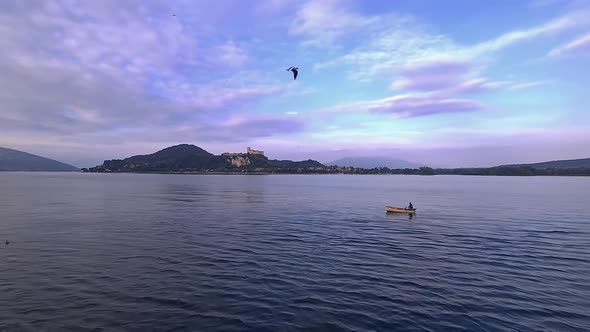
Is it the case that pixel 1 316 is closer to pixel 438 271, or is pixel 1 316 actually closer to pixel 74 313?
pixel 74 313

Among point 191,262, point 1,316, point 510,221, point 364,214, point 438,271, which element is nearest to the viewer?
point 1,316

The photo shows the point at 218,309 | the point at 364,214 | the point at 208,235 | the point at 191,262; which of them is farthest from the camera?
the point at 364,214

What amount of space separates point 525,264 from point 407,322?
55.4 ft

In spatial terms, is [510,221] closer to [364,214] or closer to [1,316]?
[364,214]

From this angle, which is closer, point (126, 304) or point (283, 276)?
point (126, 304)

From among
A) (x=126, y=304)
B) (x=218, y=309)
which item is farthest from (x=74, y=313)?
(x=218, y=309)

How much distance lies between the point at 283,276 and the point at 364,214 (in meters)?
39.6

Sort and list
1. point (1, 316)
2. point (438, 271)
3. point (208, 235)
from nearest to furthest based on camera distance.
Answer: point (1, 316)
point (438, 271)
point (208, 235)

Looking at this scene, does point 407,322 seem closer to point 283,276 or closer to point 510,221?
point 283,276

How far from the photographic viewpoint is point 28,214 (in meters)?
54.1

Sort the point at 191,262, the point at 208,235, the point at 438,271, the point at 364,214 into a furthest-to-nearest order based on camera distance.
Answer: the point at 364,214, the point at 208,235, the point at 191,262, the point at 438,271

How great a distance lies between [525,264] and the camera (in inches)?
1086

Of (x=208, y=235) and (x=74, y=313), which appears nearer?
(x=74, y=313)

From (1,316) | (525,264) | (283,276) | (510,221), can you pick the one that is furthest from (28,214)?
(510,221)
